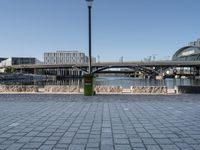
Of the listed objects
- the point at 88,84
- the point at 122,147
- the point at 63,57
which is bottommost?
the point at 122,147

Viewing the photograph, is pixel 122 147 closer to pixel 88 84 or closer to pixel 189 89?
pixel 88 84

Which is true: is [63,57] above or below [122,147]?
above

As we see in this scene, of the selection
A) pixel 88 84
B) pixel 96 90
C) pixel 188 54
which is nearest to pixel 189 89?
pixel 96 90

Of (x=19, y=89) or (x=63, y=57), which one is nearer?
(x=19, y=89)

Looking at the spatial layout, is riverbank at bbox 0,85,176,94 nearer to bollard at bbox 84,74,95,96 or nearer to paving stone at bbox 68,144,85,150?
bollard at bbox 84,74,95,96

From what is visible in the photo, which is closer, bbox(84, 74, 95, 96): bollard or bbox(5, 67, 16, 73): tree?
bbox(84, 74, 95, 96): bollard

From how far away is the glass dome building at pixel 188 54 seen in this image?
131000mm

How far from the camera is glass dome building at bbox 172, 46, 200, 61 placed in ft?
430

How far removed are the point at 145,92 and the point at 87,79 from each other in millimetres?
5211

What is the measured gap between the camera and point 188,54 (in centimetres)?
14512

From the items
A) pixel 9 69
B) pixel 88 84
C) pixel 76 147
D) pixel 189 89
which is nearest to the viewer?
pixel 76 147

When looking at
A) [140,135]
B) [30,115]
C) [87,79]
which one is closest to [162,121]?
[140,135]

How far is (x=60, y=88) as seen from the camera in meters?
20.6

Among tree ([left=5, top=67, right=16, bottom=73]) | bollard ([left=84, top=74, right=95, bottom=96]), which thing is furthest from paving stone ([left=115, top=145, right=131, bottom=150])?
tree ([left=5, top=67, right=16, bottom=73])
